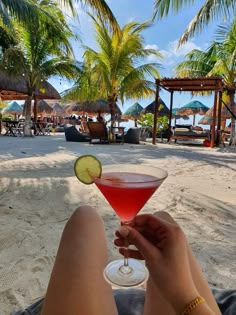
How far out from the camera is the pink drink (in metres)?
1.01

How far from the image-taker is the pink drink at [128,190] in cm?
101

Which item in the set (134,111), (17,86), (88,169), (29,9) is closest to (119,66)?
(29,9)

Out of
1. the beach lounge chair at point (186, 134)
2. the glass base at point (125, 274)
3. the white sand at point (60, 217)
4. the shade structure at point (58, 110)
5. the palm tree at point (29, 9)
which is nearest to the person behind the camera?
the glass base at point (125, 274)

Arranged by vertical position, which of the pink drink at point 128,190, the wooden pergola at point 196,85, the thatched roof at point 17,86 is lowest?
the pink drink at point 128,190

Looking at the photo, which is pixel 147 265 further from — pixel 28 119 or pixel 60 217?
pixel 28 119

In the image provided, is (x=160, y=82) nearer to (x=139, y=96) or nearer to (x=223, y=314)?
(x=139, y=96)

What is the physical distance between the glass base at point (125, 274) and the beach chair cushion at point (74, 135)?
11.0 m

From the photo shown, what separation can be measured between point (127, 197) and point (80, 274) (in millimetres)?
281

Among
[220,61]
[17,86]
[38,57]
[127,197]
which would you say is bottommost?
[127,197]

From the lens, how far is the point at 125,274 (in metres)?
0.98

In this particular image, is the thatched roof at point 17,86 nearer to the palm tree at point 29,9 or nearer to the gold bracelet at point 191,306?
the palm tree at point 29,9

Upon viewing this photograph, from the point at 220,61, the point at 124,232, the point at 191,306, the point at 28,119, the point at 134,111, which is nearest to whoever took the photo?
the point at 191,306

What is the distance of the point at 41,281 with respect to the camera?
1651 mm

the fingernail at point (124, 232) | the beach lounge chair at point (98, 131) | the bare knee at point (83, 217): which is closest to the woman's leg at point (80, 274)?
the bare knee at point (83, 217)
